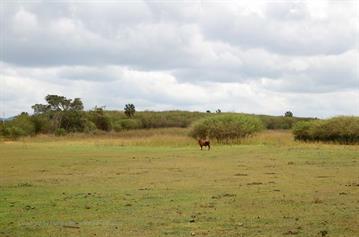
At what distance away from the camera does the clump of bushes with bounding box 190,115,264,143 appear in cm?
5744

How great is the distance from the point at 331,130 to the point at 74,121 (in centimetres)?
4509

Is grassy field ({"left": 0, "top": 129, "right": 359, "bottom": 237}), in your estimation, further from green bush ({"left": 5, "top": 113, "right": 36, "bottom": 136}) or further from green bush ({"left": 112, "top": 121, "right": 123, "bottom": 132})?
green bush ({"left": 112, "top": 121, "right": 123, "bottom": 132})

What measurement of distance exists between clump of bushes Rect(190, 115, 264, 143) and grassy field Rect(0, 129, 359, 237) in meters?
25.1

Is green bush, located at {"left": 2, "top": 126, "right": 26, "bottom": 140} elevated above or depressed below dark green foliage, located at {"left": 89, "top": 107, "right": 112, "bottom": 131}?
below

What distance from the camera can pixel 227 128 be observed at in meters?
57.4

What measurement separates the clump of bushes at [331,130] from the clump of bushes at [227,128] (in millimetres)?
4397

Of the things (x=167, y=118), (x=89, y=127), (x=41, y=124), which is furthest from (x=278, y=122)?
(x=41, y=124)

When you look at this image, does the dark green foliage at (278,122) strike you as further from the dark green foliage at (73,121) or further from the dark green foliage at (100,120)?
the dark green foliage at (73,121)

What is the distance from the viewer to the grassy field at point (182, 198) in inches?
491

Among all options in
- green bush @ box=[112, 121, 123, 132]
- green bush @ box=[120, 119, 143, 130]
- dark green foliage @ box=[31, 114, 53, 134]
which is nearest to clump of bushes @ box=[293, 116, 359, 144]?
green bush @ box=[112, 121, 123, 132]

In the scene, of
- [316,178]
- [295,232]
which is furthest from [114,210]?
[316,178]

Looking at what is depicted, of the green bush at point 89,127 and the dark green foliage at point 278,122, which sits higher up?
the dark green foliage at point 278,122

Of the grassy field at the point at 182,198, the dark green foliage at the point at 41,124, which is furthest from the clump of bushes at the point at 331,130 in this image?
the dark green foliage at the point at 41,124

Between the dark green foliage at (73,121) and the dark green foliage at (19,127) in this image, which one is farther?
the dark green foliage at (73,121)
